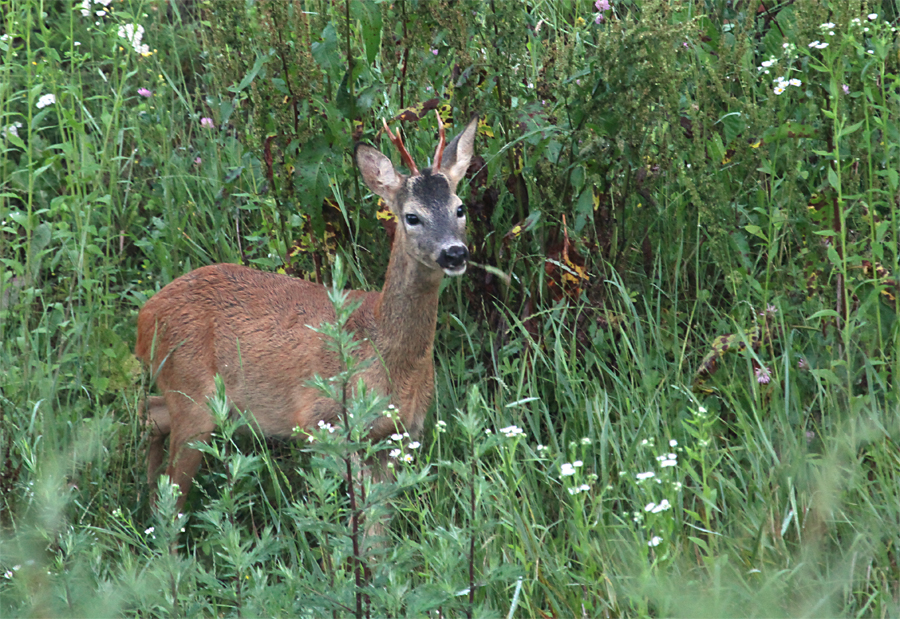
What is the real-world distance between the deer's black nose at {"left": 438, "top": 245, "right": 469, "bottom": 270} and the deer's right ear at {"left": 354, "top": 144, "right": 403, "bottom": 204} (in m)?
0.49

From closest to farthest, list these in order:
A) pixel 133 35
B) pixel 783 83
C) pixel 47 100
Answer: pixel 783 83, pixel 47 100, pixel 133 35

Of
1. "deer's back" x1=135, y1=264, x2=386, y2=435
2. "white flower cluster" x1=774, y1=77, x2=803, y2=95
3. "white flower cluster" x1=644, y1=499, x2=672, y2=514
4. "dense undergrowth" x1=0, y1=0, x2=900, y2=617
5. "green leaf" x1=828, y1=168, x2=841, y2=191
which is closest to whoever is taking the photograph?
"white flower cluster" x1=644, y1=499, x2=672, y2=514

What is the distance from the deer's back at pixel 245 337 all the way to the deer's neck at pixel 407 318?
12cm

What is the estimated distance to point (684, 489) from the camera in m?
3.45

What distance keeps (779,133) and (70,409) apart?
286cm

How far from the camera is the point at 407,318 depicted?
14.0 feet

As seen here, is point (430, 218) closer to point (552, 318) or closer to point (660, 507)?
point (552, 318)

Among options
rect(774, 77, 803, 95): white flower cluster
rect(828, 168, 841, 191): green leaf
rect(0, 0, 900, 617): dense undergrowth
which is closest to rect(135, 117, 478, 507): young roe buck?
rect(0, 0, 900, 617): dense undergrowth

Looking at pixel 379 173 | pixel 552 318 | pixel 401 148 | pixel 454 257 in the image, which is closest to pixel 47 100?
pixel 379 173

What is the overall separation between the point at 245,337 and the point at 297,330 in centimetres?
26

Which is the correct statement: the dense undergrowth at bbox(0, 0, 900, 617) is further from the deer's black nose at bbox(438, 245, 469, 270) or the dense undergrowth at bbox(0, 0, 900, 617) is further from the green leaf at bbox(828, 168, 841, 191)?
the deer's black nose at bbox(438, 245, 469, 270)

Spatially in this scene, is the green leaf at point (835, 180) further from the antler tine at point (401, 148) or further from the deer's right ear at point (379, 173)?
the deer's right ear at point (379, 173)

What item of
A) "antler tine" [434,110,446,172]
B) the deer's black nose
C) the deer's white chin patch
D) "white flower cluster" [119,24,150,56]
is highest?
"white flower cluster" [119,24,150,56]

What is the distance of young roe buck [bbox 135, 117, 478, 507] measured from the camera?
420 centimetres
